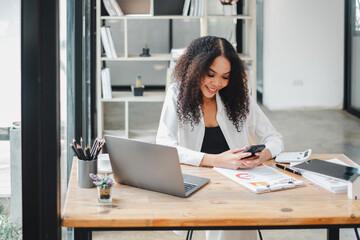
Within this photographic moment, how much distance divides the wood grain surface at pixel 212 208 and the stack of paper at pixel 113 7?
371 cm

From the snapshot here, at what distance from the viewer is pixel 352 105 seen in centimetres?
807

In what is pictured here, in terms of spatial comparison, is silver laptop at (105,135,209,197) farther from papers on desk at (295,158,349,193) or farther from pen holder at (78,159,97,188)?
papers on desk at (295,158,349,193)

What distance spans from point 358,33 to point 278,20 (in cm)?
116

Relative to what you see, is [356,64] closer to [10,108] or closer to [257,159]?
[257,159]

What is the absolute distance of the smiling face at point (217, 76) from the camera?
8.61ft

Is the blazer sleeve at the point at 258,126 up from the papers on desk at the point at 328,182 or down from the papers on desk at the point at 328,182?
up

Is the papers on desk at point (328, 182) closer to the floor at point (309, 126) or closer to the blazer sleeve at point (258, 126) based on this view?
the blazer sleeve at point (258, 126)

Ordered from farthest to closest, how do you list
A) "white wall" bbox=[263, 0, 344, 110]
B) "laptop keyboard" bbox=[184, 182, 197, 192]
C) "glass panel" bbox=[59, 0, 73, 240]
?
1. "white wall" bbox=[263, 0, 344, 110]
2. "glass panel" bbox=[59, 0, 73, 240]
3. "laptop keyboard" bbox=[184, 182, 197, 192]

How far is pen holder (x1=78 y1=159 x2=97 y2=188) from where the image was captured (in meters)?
2.05

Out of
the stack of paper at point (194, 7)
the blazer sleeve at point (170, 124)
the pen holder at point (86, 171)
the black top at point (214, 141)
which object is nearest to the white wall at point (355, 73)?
the stack of paper at point (194, 7)

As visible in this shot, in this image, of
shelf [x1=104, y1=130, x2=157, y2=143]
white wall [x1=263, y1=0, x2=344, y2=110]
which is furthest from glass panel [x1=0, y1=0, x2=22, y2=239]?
white wall [x1=263, y1=0, x2=344, y2=110]

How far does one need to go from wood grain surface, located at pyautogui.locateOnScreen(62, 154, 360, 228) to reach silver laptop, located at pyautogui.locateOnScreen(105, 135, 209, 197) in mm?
29

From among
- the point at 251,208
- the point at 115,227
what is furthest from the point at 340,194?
the point at 115,227

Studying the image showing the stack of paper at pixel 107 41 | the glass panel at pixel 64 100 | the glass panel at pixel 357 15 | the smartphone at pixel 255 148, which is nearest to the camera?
the smartphone at pixel 255 148
